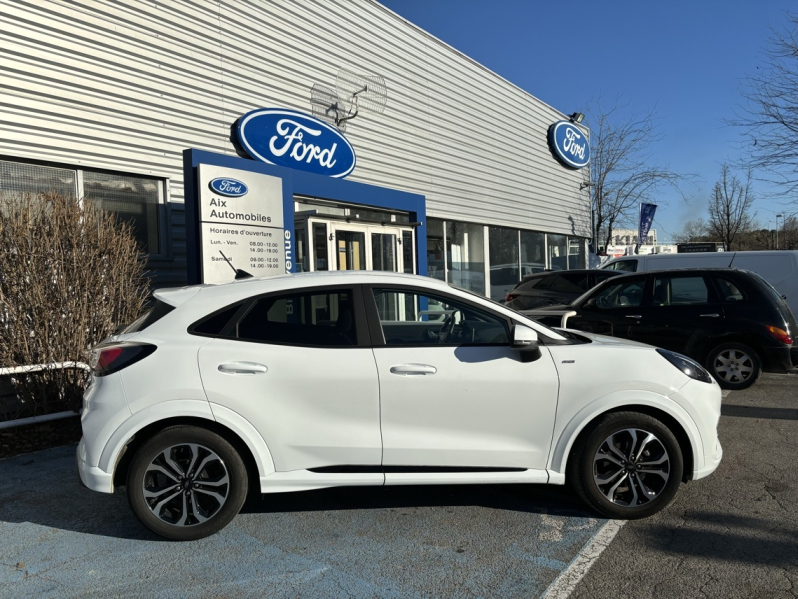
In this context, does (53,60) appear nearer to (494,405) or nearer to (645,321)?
(494,405)

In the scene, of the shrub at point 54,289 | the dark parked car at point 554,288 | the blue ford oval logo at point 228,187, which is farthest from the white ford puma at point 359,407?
the dark parked car at point 554,288

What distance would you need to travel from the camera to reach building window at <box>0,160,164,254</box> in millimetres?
7625

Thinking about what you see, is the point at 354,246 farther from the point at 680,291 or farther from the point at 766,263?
the point at 766,263

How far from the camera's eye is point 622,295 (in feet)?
29.1

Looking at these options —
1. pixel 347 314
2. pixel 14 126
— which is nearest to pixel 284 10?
pixel 14 126

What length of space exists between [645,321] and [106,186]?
24.4 ft

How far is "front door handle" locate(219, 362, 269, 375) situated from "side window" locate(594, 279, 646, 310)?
6231mm

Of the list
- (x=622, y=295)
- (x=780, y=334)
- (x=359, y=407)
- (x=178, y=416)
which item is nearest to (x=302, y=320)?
(x=359, y=407)

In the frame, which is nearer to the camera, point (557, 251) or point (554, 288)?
point (554, 288)

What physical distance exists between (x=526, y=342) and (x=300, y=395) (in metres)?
1.43

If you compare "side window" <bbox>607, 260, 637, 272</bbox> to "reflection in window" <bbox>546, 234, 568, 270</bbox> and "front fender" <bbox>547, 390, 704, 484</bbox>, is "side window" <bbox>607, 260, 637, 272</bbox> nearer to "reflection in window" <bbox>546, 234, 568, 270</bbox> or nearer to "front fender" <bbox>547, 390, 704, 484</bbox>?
"reflection in window" <bbox>546, 234, 568, 270</bbox>

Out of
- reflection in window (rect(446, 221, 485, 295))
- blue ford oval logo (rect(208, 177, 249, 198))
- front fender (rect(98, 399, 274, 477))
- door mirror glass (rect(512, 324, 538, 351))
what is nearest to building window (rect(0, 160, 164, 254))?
blue ford oval logo (rect(208, 177, 249, 198))

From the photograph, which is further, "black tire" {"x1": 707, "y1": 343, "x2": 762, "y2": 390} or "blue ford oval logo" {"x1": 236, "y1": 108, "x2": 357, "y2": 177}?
"blue ford oval logo" {"x1": 236, "y1": 108, "x2": 357, "y2": 177}

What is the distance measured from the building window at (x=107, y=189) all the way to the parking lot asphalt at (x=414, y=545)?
4.14 m
